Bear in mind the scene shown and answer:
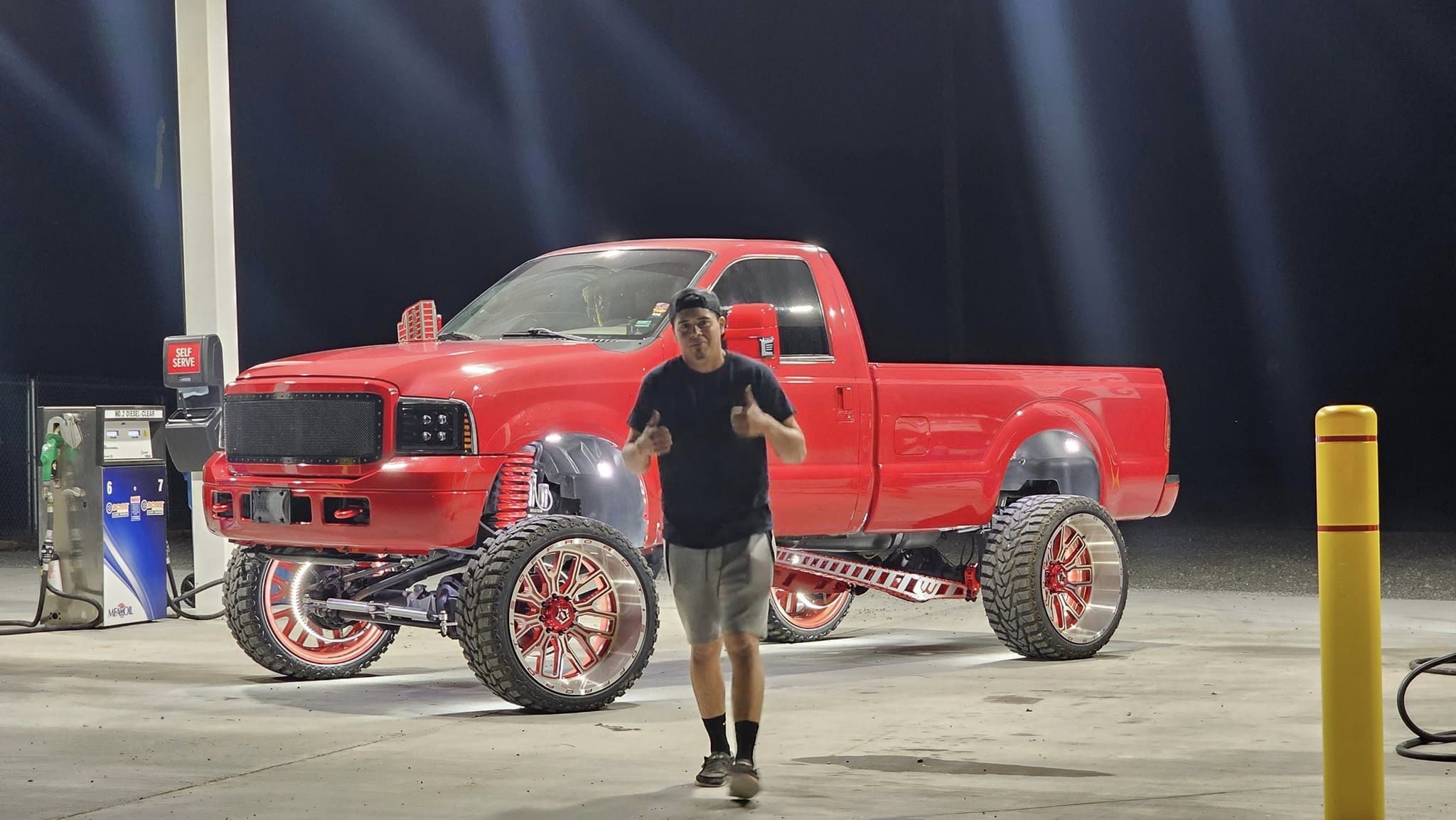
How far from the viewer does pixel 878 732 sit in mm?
7477

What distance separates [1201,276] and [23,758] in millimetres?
28788

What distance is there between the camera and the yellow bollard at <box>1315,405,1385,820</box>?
4.98 m

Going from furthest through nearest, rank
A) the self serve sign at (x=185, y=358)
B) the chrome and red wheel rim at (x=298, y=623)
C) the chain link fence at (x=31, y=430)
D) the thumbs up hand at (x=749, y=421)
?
the chain link fence at (x=31, y=430), the self serve sign at (x=185, y=358), the chrome and red wheel rim at (x=298, y=623), the thumbs up hand at (x=749, y=421)

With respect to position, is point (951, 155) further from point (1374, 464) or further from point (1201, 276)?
point (1374, 464)

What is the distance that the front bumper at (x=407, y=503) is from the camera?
26.3 feet

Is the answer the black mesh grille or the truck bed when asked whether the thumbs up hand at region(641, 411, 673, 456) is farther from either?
the truck bed

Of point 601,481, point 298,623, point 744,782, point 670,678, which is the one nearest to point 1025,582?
point 670,678

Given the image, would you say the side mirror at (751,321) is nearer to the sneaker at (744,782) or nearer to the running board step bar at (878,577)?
the running board step bar at (878,577)

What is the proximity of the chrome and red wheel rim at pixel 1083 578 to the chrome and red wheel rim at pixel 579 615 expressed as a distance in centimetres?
287

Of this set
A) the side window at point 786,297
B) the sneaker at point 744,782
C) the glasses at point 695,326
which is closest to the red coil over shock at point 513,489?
the side window at point 786,297

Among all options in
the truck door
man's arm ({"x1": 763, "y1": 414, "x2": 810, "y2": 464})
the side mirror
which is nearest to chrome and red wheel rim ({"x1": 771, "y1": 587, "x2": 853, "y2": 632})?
the truck door

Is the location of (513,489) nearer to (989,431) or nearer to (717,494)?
(717,494)

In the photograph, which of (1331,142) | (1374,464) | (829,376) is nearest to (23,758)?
(829,376)

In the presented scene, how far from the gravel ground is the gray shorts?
27.5 ft
